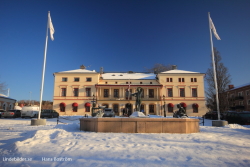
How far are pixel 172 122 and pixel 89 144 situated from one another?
5.53m

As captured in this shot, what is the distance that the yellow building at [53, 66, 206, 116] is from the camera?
39.3 m

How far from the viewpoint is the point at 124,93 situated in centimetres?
4028

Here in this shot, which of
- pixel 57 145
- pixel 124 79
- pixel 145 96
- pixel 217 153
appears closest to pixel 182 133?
pixel 217 153

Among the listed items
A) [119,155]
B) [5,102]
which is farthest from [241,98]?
[5,102]

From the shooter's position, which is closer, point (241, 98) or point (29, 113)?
point (29, 113)

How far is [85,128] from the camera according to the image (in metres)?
11.6

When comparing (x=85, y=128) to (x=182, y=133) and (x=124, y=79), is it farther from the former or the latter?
(x=124, y=79)

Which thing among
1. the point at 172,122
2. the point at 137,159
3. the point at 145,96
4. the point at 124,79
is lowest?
the point at 137,159

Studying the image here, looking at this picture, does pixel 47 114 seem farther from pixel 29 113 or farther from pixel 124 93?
pixel 124 93

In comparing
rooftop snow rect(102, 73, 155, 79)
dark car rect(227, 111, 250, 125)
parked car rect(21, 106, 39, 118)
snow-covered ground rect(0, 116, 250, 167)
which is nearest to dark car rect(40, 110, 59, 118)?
parked car rect(21, 106, 39, 118)

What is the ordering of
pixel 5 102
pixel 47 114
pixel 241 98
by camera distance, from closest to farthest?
1. pixel 47 114
2. pixel 241 98
3. pixel 5 102

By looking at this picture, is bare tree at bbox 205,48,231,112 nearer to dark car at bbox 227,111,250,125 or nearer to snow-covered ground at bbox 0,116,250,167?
dark car at bbox 227,111,250,125

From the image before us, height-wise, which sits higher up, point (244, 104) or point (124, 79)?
point (124, 79)

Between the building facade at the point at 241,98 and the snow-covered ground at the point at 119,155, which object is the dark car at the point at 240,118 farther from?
the building facade at the point at 241,98
